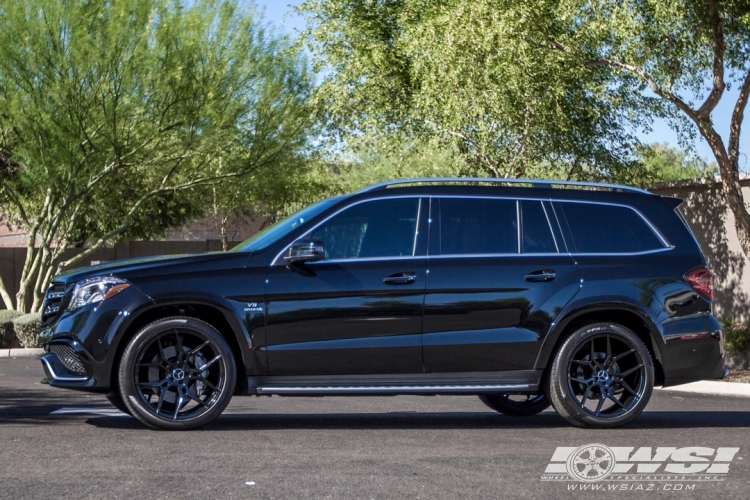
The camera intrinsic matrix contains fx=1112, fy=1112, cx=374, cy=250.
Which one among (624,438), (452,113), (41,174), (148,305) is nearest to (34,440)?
(148,305)

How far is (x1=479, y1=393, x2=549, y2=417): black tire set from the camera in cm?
949

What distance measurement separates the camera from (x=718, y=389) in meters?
14.9

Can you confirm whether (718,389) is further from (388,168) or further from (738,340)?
(388,168)

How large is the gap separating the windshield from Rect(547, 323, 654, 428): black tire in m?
2.08

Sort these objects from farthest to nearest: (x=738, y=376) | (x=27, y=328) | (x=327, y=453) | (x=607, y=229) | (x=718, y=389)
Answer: (x=27, y=328)
(x=738, y=376)
(x=718, y=389)
(x=607, y=229)
(x=327, y=453)

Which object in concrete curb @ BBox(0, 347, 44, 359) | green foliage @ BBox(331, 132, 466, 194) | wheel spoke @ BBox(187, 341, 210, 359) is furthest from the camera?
green foliage @ BBox(331, 132, 466, 194)

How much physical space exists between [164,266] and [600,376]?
10.8 feet

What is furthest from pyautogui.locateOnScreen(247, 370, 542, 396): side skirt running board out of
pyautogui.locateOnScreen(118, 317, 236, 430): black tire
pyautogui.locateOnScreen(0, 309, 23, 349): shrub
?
pyautogui.locateOnScreen(0, 309, 23, 349): shrub

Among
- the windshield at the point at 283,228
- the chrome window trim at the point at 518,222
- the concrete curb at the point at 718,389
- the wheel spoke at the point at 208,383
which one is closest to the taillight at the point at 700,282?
the chrome window trim at the point at 518,222

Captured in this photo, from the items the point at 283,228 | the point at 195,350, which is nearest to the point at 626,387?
the point at 283,228

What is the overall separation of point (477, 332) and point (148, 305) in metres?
2.36

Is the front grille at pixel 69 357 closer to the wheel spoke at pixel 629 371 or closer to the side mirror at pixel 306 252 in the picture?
the side mirror at pixel 306 252

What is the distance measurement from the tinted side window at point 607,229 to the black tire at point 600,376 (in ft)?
2.14

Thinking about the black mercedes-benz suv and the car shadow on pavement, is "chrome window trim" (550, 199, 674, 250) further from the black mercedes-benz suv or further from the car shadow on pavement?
the car shadow on pavement
